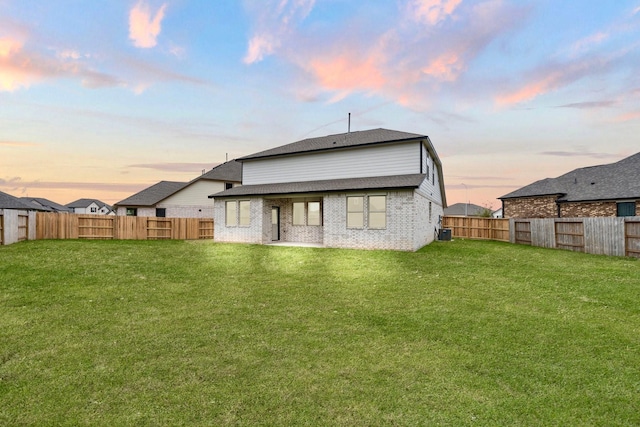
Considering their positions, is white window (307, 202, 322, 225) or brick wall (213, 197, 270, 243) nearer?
brick wall (213, 197, 270, 243)

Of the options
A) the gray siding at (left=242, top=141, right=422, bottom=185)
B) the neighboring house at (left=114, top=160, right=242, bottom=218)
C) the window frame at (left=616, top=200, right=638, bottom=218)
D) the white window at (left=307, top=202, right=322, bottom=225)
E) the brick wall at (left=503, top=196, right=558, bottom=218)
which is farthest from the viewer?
the neighboring house at (left=114, top=160, right=242, bottom=218)

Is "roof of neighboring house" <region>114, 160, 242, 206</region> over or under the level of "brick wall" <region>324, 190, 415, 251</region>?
over

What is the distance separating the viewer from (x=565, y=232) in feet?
61.3

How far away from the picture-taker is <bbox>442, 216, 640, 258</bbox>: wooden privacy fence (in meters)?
15.0

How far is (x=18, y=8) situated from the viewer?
37.3ft

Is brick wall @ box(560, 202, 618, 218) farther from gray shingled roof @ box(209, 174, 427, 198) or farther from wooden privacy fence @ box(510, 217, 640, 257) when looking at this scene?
gray shingled roof @ box(209, 174, 427, 198)

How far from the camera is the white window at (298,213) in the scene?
69.7ft

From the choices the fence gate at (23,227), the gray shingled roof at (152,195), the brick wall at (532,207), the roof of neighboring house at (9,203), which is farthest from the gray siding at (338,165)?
the roof of neighboring house at (9,203)

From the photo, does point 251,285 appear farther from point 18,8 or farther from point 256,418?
point 18,8

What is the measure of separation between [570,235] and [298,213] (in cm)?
1679

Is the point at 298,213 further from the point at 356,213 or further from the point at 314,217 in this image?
the point at 356,213

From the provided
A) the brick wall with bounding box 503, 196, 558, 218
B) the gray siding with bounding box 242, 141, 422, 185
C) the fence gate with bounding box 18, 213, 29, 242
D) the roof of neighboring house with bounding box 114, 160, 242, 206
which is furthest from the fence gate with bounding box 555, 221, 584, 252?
the fence gate with bounding box 18, 213, 29, 242

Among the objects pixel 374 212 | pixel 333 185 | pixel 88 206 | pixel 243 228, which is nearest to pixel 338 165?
pixel 333 185

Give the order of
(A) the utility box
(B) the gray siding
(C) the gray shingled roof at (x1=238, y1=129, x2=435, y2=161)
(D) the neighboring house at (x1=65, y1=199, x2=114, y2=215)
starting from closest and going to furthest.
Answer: (B) the gray siding
(C) the gray shingled roof at (x1=238, y1=129, x2=435, y2=161)
(A) the utility box
(D) the neighboring house at (x1=65, y1=199, x2=114, y2=215)
